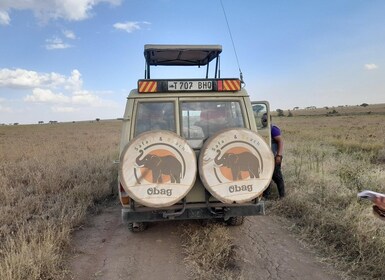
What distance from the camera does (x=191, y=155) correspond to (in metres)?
3.98

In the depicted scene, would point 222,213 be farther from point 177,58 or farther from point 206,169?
point 177,58

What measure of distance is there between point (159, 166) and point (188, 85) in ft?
4.44

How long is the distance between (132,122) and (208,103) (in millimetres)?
1084

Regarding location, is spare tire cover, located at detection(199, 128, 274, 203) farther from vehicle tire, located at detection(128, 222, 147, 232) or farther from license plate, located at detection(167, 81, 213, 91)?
vehicle tire, located at detection(128, 222, 147, 232)

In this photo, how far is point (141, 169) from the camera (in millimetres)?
3869

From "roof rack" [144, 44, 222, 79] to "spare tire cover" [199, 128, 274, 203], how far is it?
2.51m

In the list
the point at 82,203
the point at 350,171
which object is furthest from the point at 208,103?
the point at 350,171

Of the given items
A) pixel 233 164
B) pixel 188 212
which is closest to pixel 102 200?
pixel 188 212

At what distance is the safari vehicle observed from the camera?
153 inches

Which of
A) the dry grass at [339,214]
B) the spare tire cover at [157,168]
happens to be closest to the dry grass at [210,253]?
the spare tire cover at [157,168]

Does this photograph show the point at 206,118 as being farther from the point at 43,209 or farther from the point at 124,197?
the point at 43,209

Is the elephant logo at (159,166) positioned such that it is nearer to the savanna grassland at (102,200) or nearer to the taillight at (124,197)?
the taillight at (124,197)

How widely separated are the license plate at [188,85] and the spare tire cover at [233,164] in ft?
3.16

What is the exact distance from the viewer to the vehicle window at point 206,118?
470cm
